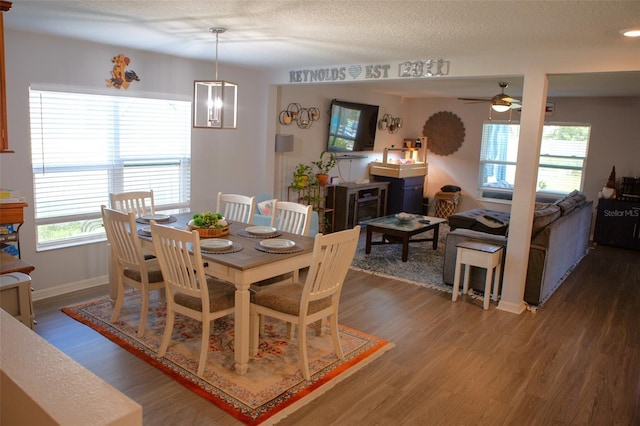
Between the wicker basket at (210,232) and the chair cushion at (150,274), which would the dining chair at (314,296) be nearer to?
the wicker basket at (210,232)

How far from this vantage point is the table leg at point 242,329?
300 centimetres

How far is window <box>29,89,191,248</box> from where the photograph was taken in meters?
4.29

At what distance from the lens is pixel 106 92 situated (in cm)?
457

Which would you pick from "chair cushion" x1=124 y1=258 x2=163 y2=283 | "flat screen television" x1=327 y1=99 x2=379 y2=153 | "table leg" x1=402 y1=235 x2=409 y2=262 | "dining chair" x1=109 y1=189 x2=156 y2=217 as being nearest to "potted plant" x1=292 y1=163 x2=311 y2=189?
"flat screen television" x1=327 y1=99 x2=379 y2=153

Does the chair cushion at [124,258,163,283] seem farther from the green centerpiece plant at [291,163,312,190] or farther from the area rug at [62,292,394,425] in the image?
the green centerpiece plant at [291,163,312,190]

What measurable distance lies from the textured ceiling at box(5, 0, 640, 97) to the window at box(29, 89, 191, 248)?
639 mm

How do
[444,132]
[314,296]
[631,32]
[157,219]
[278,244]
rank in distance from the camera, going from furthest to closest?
[444,132] < [157,219] < [278,244] < [631,32] < [314,296]

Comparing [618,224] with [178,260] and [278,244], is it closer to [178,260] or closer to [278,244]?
[278,244]

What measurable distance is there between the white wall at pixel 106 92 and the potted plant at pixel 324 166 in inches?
42.6

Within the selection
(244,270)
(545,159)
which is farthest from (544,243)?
(545,159)

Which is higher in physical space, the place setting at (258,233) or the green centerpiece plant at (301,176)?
the green centerpiece plant at (301,176)

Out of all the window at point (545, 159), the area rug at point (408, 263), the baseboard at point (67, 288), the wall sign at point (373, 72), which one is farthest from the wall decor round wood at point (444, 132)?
the baseboard at point (67, 288)

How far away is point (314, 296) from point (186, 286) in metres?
0.82

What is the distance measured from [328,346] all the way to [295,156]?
3905mm
